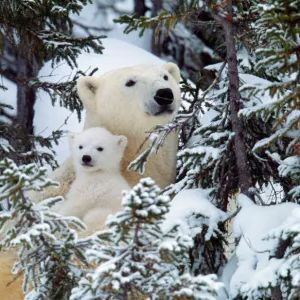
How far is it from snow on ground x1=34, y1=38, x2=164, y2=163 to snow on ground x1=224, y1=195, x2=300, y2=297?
3910 millimetres

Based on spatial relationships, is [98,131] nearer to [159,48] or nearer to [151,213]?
[151,213]

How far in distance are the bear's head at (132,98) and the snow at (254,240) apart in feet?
4.47

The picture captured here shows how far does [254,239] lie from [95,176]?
159 centimetres

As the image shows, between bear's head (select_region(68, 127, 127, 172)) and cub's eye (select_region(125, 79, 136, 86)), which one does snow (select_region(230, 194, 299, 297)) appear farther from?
cub's eye (select_region(125, 79, 136, 86))

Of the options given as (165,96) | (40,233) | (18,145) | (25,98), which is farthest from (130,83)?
(25,98)

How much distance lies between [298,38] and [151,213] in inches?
39.4

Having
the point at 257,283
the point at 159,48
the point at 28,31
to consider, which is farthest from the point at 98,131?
the point at 159,48

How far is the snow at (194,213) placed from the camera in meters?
2.95

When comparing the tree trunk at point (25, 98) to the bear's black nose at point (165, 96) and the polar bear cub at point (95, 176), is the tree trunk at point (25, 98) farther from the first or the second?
the bear's black nose at point (165, 96)

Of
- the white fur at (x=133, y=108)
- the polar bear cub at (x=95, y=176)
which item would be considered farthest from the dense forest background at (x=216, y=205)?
the polar bear cub at (x=95, y=176)

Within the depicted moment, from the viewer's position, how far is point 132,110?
13.9 feet

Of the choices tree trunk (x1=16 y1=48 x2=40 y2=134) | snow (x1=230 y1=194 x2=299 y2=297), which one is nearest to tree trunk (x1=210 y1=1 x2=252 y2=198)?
snow (x1=230 y1=194 x2=299 y2=297)

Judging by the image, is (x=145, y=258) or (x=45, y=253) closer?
(x=145, y=258)

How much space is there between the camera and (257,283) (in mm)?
2404
